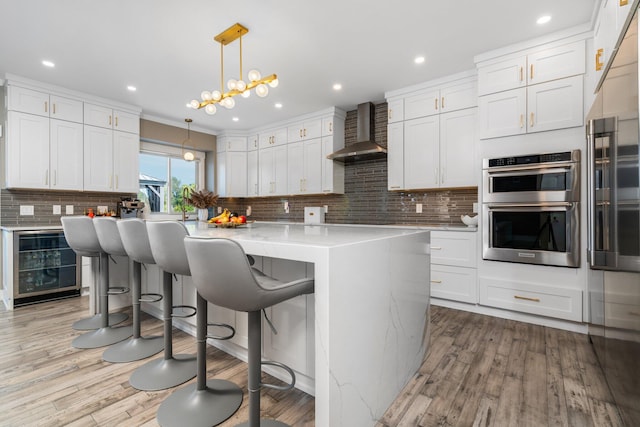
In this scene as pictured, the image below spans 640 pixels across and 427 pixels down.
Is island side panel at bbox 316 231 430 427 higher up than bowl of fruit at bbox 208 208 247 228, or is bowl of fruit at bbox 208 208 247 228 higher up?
bowl of fruit at bbox 208 208 247 228

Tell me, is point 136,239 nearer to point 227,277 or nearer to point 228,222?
point 228,222

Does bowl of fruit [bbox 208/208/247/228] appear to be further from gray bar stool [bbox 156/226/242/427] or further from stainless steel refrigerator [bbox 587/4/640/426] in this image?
stainless steel refrigerator [bbox 587/4/640/426]

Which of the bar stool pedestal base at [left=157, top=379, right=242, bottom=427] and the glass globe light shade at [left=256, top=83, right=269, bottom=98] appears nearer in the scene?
the bar stool pedestal base at [left=157, top=379, right=242, bottom=427]

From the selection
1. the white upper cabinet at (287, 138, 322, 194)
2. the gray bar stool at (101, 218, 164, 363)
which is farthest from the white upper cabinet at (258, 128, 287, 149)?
the gray bar stool at (101, 218, 164, 363)

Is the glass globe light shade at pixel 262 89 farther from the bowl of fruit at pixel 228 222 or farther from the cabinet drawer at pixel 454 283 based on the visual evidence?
the cabinet drawer at pixel 454 283

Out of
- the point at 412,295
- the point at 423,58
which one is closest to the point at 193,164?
the point at 423,58

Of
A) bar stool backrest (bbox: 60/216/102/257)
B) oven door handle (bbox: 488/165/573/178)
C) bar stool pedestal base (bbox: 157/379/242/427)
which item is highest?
oven door handle (bbox: 488/165/573/178)

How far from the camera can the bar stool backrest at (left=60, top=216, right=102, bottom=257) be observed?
2404 mm

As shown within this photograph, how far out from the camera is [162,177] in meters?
5.30

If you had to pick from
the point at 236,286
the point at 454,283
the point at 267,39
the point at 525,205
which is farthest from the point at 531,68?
the point at 236,286

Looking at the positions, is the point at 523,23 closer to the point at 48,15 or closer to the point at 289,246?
the point at 289,246

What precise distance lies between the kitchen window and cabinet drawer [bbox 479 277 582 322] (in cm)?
473

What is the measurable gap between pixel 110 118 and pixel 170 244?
3768 mm

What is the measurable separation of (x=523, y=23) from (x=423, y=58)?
86 centimetres
